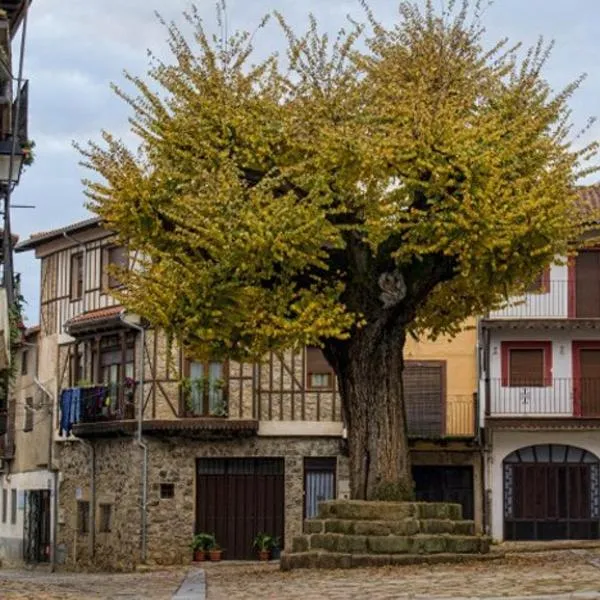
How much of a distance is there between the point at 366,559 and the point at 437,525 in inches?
60.2

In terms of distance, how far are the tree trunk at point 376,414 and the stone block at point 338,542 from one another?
1.25 metres

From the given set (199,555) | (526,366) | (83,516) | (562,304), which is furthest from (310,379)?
(83,516)

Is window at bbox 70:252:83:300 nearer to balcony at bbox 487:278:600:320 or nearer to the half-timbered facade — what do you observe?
the half-timbered facade

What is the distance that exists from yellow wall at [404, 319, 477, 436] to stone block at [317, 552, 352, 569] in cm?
1994

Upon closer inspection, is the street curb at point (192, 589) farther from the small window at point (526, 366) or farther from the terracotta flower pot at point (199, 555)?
the small window at point (526, 366)

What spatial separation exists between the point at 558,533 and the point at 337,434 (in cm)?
722

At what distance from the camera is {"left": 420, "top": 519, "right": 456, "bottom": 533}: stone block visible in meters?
26.6

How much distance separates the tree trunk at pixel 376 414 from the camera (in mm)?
27547

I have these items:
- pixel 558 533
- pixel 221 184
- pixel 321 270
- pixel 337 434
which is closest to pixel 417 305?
pixel 321 270

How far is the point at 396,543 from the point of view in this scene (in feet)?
85.8

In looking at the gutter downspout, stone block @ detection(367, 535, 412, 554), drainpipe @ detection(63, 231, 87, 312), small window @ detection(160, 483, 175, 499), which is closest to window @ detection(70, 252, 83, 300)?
drainpipe @ detection(63, 231, 87, 312)

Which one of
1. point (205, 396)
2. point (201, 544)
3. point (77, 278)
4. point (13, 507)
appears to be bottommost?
point (201, 544)

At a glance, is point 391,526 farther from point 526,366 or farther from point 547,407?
point 526,366

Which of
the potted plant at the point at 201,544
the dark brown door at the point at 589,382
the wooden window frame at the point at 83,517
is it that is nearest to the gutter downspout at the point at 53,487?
the wooden window frame at the point at 83,517
